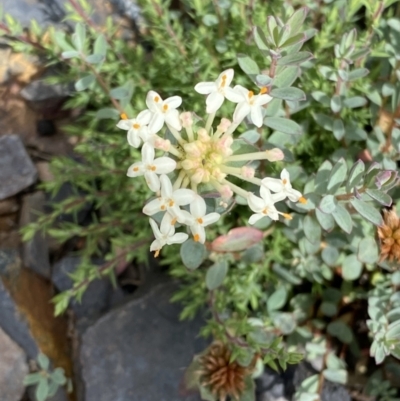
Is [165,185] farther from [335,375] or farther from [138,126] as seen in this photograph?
[335,375]

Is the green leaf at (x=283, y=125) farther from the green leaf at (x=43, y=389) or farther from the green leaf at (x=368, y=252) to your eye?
the green leaf at (x=43, y=389)

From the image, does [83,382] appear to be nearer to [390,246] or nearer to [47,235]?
[47,235]

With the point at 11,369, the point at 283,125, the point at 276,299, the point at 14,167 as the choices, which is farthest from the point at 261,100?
the point at 11,369

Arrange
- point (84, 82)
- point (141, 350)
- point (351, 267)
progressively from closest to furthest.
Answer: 1. point (84, 82)
2. point (351, 267)
3. point (141, 350)

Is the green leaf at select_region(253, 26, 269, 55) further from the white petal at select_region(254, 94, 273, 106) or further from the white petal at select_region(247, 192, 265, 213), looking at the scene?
the white petal at select_region(247, 192, 265, 213)

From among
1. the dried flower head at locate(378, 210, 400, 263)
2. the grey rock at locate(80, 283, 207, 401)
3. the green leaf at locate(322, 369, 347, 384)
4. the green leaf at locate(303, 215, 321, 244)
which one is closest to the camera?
the dried flower head at locate(378, 210, 400, 263)

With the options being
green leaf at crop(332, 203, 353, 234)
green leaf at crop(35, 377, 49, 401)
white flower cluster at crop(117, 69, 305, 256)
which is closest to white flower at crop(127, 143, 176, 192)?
white flower cluster at crop(117, 69, 305, 256)
